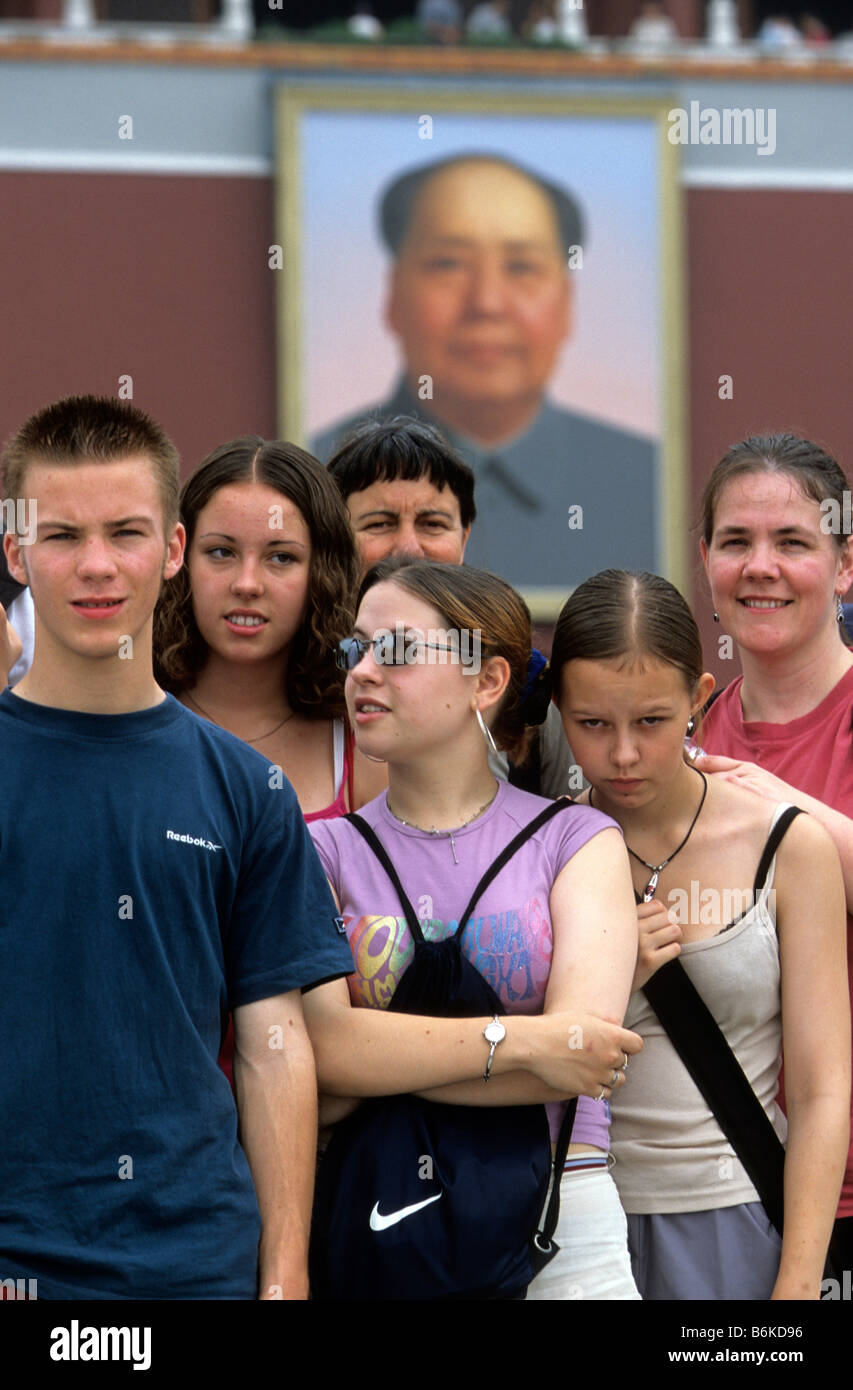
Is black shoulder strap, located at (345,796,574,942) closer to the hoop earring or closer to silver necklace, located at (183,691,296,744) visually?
the hoop earring

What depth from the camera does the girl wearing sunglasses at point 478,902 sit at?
9.31 ft

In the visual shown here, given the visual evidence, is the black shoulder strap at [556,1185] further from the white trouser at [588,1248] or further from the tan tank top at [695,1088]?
the tan tank top at [695,1088]

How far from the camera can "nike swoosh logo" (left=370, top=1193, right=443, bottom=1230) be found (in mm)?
2762

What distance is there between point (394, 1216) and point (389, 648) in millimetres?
991

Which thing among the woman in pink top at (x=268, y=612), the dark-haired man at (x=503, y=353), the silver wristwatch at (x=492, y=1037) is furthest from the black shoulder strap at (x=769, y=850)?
the dark-haired man at (x=503, y=353)

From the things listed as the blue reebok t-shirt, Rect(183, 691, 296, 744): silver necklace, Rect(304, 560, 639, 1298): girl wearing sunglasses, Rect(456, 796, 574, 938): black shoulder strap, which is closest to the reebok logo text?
the blue reebok t-shirt

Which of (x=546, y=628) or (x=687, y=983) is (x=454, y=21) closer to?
(x=546, y=628)

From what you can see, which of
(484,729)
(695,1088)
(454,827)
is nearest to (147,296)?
(484,729)

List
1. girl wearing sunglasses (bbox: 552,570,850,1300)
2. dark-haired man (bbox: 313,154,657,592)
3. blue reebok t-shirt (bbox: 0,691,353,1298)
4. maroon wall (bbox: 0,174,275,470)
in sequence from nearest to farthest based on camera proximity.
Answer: blue reebok t-shirt (bbox: 0,691,353,1298) < girl wearing sunglasses (bbox: 552,570,850,1300) < dark-haired man (bbox: 313,154,657,592) < maroon wall (bbox: 0,174,275,470)

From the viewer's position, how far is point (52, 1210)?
256 centimetres

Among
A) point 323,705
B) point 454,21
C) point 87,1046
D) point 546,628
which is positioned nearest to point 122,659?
point 87,1046

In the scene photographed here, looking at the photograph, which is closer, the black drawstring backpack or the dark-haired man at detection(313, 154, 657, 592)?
the black drawstring backpack

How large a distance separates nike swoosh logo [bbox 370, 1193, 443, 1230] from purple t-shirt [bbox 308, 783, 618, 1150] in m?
0.29
